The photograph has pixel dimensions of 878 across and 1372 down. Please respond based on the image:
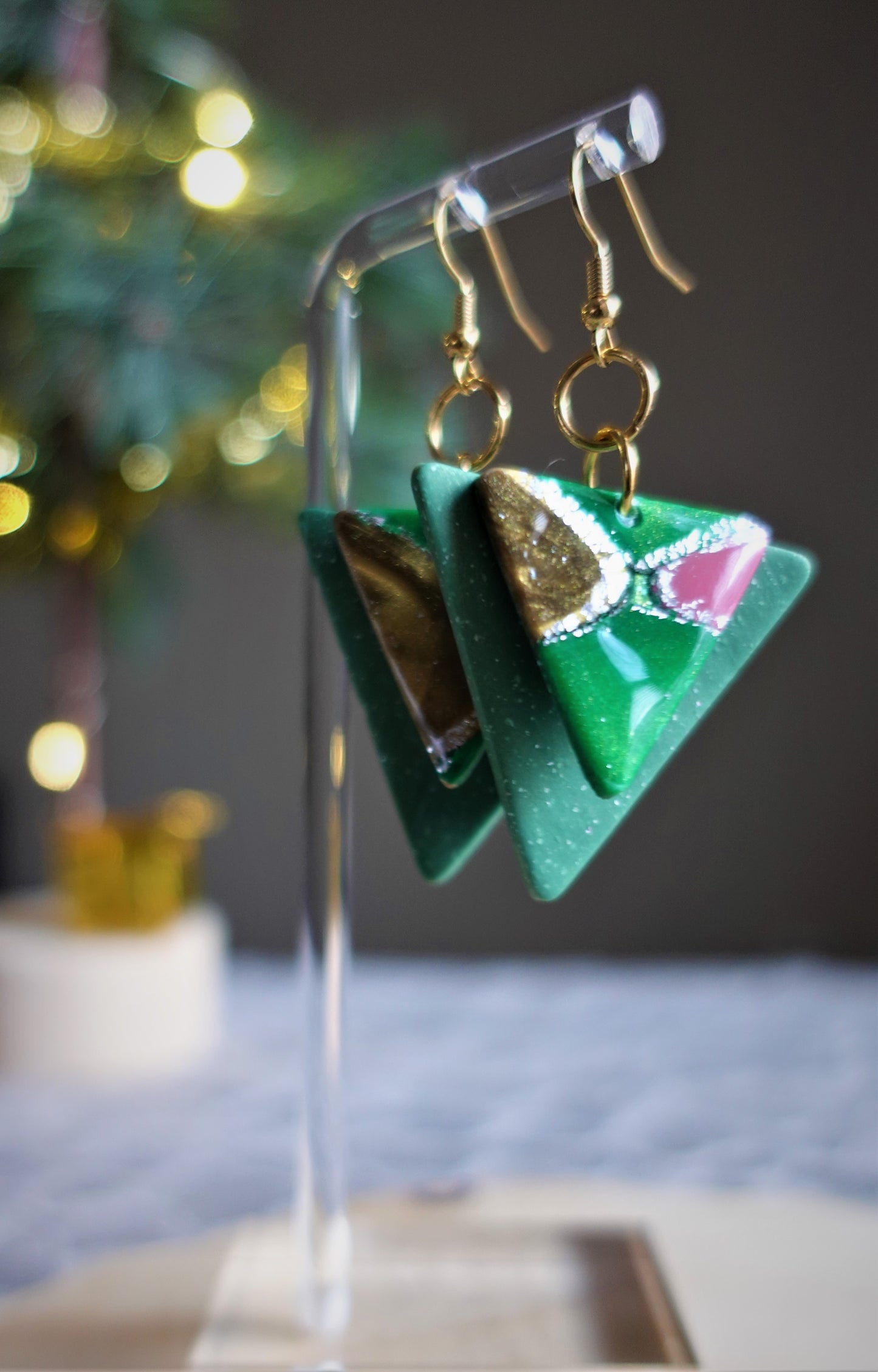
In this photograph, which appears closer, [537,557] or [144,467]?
[537,557]

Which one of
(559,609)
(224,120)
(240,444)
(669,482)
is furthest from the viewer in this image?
(669,482)

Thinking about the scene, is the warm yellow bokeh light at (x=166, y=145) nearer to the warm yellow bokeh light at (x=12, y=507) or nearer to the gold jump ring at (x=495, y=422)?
the warm yellow bokeh light at (x=12, y=507)

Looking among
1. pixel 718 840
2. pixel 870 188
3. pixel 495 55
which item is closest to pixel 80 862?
pixel 718 840

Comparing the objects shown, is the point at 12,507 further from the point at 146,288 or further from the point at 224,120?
the point at 224,120

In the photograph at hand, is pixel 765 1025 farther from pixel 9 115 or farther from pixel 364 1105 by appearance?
pixel 9 115

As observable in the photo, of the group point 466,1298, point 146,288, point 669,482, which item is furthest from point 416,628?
point 669,482

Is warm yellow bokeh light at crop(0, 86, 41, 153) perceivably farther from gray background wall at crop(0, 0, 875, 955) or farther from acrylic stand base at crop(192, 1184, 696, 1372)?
acrylic stand base at crop(192, 1184, 696, 1372)

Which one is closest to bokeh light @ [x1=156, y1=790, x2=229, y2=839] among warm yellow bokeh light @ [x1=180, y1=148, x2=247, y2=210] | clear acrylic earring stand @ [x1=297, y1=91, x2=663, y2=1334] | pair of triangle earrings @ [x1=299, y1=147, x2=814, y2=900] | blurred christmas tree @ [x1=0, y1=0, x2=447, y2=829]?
blurred christmas tree @ [x1=0, y1=0, x2=447, y2=829]

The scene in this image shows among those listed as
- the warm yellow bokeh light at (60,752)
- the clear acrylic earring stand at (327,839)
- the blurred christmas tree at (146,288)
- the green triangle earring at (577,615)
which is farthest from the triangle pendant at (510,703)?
the warm yellow bokeh light at (60,752)
